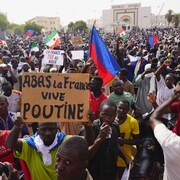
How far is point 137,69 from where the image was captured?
8.97 meters

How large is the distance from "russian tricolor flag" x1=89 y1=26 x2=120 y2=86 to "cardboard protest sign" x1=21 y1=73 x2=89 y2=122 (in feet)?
10.6

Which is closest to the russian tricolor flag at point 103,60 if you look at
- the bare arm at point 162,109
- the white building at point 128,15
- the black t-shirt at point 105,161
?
the black t-shirt at point 105,161

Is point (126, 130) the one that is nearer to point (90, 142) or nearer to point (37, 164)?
point (90, 142)

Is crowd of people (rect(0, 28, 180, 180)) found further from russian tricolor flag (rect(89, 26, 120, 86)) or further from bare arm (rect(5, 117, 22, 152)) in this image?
russian tricolor flag (rect(89, 26, 120, 86))

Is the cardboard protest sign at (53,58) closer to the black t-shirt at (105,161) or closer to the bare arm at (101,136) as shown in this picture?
the black t-shirt at (105,161)

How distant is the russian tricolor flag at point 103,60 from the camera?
21.2ft

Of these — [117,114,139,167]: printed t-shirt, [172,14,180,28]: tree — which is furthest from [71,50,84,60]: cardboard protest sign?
[172,14,180,28]: tree

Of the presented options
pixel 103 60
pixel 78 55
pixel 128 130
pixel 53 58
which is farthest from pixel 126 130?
pixel 78 55

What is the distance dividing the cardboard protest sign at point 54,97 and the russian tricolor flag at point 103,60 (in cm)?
324

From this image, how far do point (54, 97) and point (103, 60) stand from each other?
12.1 feet

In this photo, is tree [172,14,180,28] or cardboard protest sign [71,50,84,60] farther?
tree [172,14,180,28]

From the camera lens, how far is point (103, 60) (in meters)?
6.66

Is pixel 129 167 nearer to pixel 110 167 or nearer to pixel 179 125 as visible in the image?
pixel 110 167

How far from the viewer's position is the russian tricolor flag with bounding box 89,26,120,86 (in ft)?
21.2
